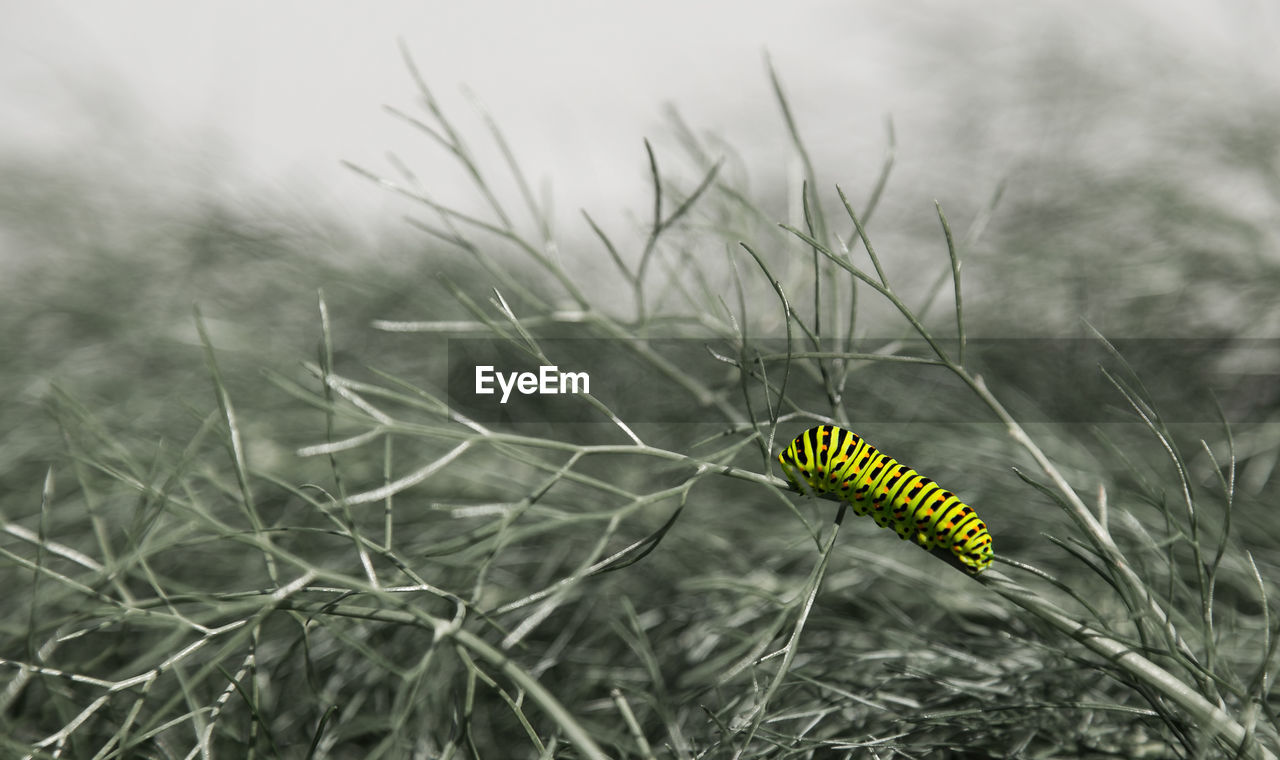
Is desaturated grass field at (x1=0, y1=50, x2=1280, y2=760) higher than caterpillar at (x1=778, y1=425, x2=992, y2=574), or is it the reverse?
caterpillar at (x1=778, y1=425, x2=992, y2=574)

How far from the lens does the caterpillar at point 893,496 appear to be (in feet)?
1.09

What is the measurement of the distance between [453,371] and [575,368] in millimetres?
149

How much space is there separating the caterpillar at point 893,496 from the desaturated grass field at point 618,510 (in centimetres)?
2

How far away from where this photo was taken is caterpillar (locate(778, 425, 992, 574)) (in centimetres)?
33

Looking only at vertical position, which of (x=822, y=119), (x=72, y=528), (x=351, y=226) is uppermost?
(x=822, y=119)

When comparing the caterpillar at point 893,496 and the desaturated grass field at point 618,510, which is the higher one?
the caterpillar at point 893,496

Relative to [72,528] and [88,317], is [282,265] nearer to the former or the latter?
[88,317]

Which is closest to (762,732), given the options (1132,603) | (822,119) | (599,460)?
(1132,603)

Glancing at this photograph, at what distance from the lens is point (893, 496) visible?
0.33 m

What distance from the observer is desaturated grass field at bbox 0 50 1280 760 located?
1.30 feet

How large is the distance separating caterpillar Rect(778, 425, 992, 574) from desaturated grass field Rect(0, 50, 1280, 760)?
0.02m

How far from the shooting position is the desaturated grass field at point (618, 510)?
40cm

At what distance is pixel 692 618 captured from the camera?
69 centimetres

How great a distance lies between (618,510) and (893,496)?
0.12 metres
